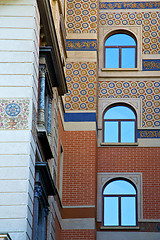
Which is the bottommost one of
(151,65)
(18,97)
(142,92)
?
(18,97)

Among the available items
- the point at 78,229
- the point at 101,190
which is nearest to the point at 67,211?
the point at 78,229

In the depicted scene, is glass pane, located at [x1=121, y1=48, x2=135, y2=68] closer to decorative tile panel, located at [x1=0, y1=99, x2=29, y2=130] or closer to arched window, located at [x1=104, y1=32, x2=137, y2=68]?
arched window, located at [x1=104, y1=32, x2=137, y2=68]

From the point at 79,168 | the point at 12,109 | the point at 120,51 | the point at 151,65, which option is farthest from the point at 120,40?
the point at 12,109

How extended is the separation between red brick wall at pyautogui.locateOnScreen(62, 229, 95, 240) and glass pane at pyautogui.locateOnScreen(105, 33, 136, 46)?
22.5 ft

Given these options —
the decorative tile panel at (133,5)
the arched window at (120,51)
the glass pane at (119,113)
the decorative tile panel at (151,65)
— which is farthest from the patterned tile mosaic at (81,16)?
the glass pane at (119,113)

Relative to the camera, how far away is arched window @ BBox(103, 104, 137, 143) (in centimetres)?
2234

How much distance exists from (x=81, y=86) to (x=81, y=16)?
7.71ft

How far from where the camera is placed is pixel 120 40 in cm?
2347

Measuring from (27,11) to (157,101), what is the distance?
9.91 m

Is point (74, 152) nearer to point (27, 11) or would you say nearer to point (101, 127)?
point (101, 127)

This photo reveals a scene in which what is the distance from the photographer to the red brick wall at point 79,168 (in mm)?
20031

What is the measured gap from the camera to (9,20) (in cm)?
1297

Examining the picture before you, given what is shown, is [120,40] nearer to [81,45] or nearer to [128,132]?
[81,45]

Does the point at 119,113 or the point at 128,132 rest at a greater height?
the point at 119,113
